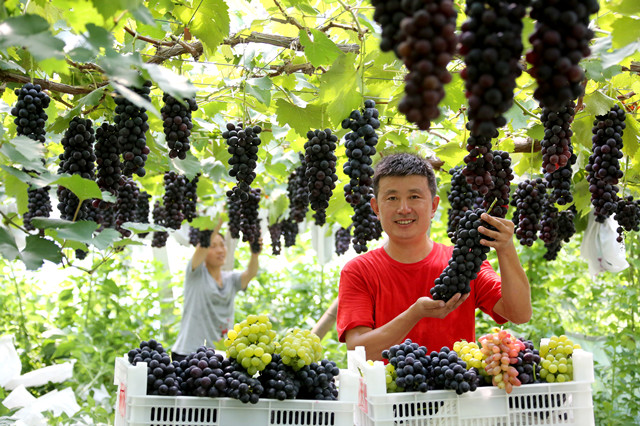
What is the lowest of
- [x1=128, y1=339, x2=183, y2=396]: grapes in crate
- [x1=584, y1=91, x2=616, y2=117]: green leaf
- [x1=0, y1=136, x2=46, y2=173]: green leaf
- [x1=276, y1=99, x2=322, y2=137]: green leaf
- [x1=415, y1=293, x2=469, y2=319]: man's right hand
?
[x1=128, y1=339, x2=183, y2=396]: grapes in crate

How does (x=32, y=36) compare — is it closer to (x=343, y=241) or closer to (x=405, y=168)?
(x=405, y=168)

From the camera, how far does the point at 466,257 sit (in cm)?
178

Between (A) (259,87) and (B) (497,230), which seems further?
(A) (259,87)

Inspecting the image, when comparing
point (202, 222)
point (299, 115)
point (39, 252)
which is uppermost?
point (202, 222)

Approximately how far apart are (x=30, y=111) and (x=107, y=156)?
25 centimetres

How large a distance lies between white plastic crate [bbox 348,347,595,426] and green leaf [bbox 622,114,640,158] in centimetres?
78

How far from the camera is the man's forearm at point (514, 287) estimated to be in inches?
78.1

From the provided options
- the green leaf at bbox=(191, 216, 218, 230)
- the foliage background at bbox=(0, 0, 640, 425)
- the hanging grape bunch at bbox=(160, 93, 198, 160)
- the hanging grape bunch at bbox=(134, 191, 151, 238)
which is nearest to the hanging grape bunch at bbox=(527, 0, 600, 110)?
the foliage background at bbox=(0, 0, 640, 425)

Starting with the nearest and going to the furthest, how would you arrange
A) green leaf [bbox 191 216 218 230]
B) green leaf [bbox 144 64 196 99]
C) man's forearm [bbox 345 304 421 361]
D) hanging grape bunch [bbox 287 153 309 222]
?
1. green leaf [bbox 144 64 196 99]
2. man's forearm [bbox 345 304 421 361]
3. hanging grape bunch [bbox 287 153 309 222]
4. green leaf [bbox 191 216 218 230]

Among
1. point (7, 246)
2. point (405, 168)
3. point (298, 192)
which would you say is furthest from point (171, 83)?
point (298, 192)

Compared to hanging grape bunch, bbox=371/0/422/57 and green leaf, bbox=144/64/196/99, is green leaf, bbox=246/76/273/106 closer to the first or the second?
green leaf, bbox=144/64/196/99

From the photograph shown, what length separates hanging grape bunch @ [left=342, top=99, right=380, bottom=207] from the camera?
1.72 m

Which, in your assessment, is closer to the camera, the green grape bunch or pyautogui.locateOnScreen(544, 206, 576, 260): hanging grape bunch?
the green grape bunch

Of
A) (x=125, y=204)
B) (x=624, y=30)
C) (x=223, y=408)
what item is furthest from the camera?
(x=125, y=204)
